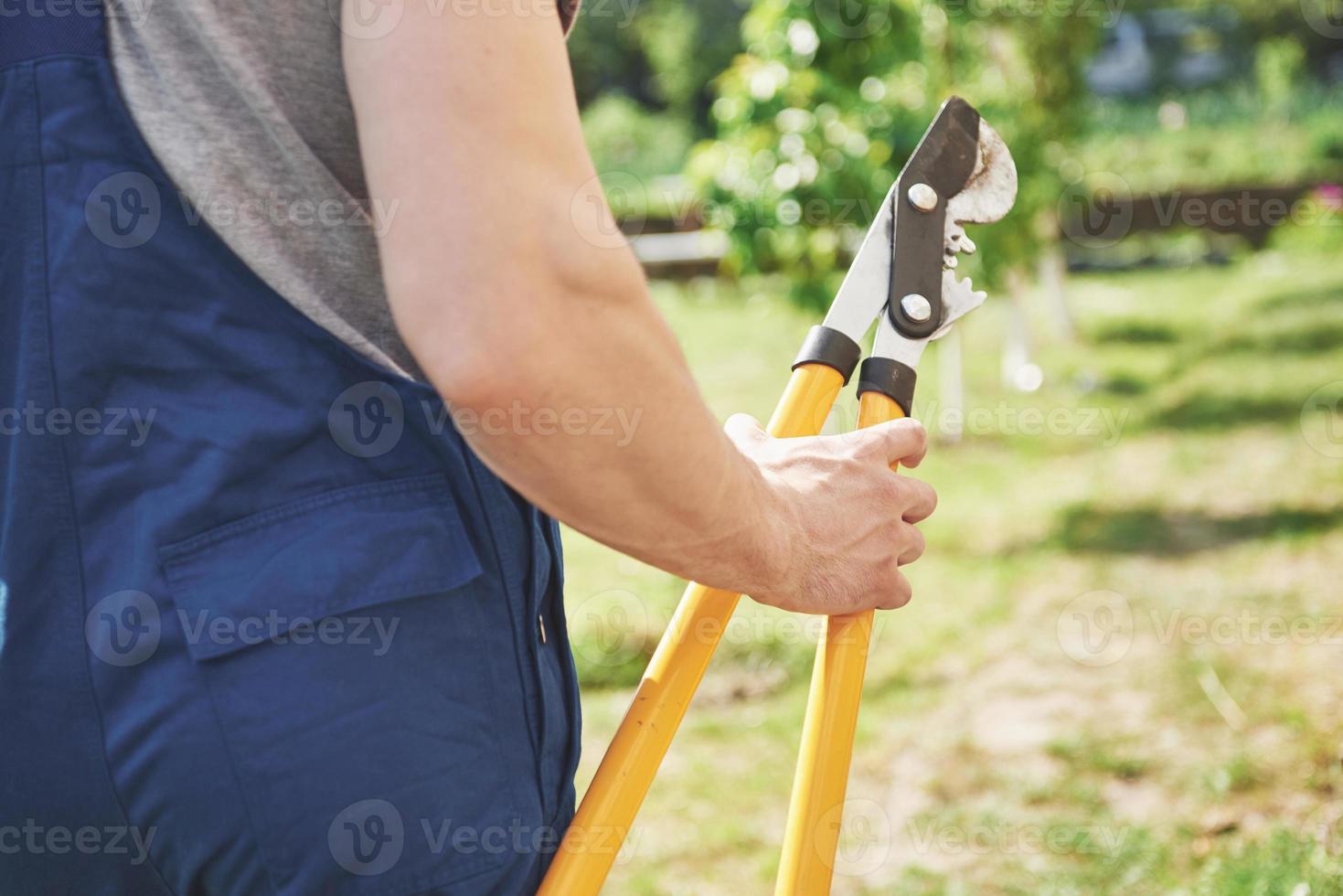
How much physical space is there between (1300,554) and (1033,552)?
3.35 feet

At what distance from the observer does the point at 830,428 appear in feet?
20.8

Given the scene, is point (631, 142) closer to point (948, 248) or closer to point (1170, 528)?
point (1170, 528)

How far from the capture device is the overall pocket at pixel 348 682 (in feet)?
3.27

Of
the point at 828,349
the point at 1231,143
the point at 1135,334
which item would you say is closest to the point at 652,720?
the point at 828,349

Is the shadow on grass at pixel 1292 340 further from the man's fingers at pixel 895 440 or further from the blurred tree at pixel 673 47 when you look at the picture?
the blurred tree at pixel 673 47

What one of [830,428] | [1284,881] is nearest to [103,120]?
[1284,881]

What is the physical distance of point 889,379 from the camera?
146cm

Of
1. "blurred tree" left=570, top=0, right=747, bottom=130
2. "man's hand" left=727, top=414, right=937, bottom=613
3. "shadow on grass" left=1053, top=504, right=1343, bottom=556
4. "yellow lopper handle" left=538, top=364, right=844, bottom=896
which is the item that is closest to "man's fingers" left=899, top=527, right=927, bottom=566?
"man's hand" left=727, top=414, right=937, bottom=613

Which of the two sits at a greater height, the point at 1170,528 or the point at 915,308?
the point at 915,308

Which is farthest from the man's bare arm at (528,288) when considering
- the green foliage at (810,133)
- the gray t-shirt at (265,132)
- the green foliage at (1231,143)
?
the green foliage at (1231,143)

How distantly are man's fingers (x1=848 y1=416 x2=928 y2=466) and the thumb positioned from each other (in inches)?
3.8

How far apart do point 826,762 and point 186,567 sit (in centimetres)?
69

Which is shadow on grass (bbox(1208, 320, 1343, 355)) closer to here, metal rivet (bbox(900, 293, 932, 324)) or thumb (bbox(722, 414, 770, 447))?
metal rivet (bbox(900, 293, 932, 324))

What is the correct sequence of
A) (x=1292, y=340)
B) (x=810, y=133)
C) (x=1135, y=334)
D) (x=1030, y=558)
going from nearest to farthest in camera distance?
1. (x=1030, y=558)
2. (x=810, y=133)
3. (x=1292, y=340)
4. (x=1135, y=334)
